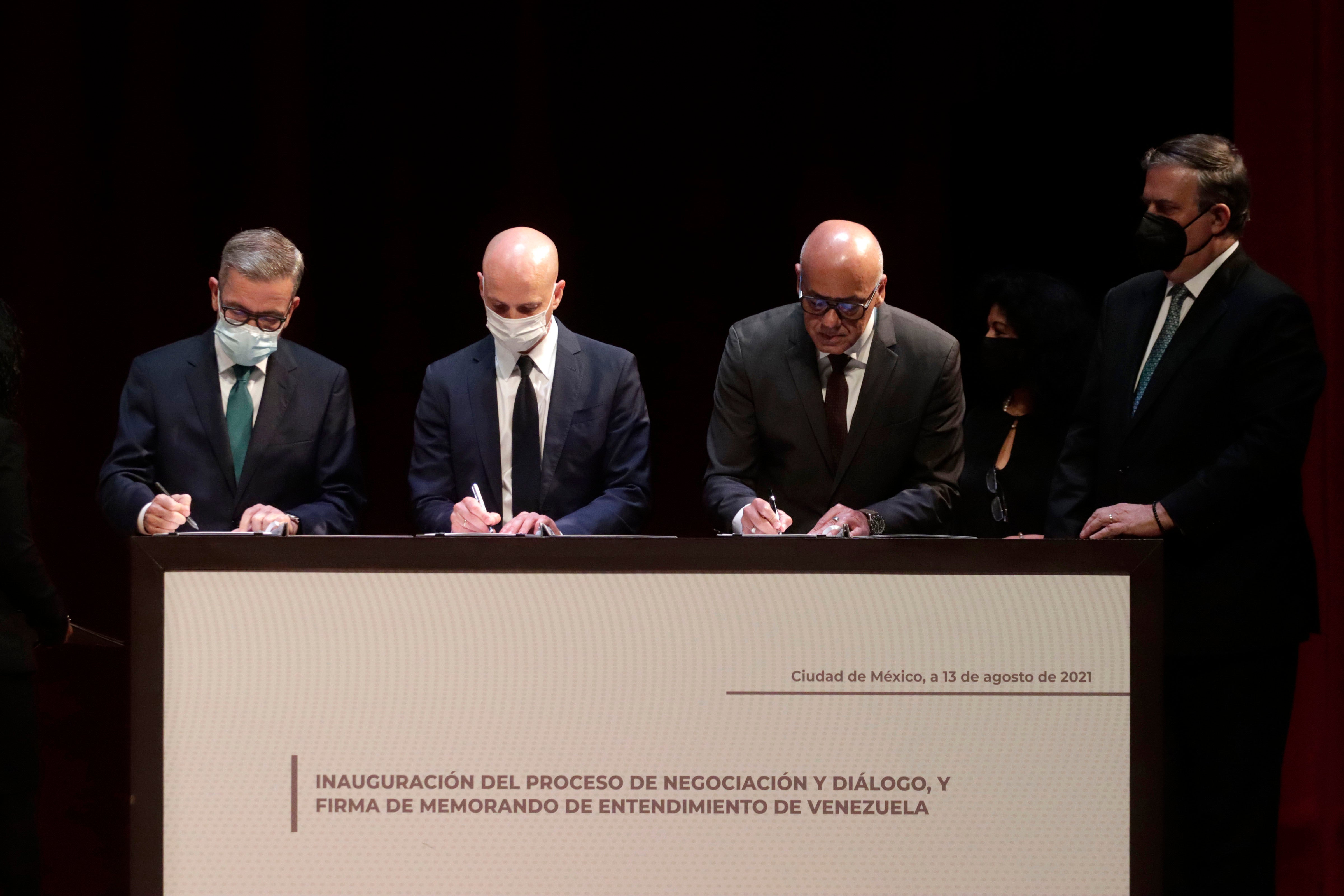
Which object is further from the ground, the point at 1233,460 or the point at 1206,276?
the point at 1206,276

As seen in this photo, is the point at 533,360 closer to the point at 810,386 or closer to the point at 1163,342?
the point at 810,386

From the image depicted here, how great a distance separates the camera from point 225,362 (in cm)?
285

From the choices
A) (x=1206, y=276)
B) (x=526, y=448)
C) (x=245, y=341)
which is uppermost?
(x=1206, y=276)

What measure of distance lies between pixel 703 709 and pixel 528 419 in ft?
4.01

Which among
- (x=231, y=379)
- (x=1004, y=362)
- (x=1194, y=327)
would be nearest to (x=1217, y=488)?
(x=1194, y=327)

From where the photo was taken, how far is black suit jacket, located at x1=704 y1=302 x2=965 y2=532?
2.64 m

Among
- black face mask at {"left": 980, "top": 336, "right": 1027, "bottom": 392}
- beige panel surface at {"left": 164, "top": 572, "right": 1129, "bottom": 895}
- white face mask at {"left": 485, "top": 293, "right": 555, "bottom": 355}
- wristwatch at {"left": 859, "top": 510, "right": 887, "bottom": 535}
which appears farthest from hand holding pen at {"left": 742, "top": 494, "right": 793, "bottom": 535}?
black face mask at {"left": 980, "top": 336, "right": 1027, "bottom": 392}

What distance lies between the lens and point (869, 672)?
173 cm

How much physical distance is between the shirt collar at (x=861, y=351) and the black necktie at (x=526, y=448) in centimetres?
60

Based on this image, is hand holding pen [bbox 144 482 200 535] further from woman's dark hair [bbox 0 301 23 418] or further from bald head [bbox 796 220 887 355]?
bald head [bbox 796 220 887 355]

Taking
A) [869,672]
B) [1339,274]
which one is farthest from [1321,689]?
[869,672]

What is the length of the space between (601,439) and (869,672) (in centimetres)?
123

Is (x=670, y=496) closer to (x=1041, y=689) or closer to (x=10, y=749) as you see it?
(x=10, y=749)

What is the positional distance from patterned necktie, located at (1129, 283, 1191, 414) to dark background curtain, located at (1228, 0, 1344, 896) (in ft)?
3.36
